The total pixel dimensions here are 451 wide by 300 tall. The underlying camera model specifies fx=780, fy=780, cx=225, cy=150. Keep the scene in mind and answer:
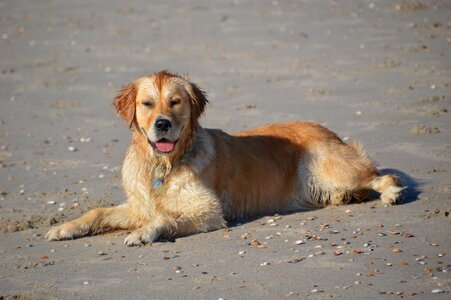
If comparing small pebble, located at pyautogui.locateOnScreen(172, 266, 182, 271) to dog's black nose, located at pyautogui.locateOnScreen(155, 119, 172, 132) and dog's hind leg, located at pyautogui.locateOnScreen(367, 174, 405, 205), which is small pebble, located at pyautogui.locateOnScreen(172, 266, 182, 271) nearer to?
dog's black nose, located at pyautogui.locateOnScreen(155, 119, 172, 132)

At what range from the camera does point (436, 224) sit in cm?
639

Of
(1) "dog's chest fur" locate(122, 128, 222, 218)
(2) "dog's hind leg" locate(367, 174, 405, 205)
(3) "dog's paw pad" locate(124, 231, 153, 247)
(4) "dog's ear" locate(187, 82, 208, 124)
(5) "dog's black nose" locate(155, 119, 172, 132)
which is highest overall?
(4) "dog's ear" locate(187, 82, 208, 124)

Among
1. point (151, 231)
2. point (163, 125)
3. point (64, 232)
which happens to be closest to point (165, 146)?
point (163, 125)

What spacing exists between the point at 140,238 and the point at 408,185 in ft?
9.03

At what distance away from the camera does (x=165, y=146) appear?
683cm

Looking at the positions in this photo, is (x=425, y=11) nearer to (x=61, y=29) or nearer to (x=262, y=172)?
(x=61, y=29)

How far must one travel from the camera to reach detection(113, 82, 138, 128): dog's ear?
22.9 ft

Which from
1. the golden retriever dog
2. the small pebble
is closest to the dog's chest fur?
the golden retriever dog

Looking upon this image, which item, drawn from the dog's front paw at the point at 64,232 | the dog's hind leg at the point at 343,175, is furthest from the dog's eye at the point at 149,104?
the dog's hind leg at the point at 343,175

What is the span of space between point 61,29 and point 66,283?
11.3 meters

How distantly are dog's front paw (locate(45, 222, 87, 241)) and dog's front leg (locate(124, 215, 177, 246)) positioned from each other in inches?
22.0

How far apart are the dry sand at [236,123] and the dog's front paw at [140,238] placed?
0.11m

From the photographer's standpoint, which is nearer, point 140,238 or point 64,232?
point 140,238

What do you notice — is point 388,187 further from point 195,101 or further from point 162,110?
point 162,110
